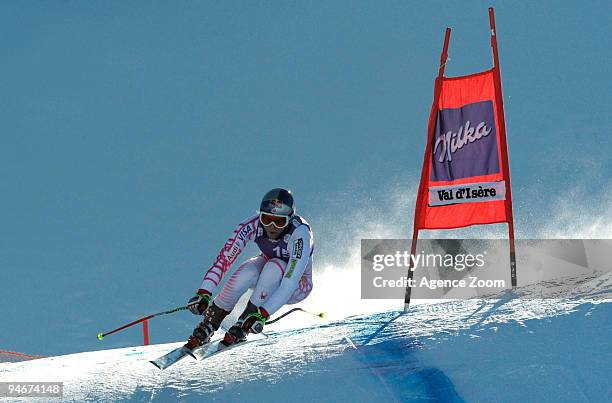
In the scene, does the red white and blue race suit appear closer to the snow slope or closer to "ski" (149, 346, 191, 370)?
the snow slope

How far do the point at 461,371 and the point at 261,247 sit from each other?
3.09 m

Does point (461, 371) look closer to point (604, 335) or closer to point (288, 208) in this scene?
point (604, 335)

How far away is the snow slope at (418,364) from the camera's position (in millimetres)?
4996

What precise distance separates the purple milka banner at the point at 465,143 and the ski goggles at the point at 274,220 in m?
1.74

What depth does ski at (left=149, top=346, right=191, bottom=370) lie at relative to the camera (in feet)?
20.6

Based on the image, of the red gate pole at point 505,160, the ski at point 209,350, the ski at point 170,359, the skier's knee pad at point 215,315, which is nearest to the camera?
the ski at point 170,359

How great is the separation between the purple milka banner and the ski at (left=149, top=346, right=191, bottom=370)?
3.28 meters

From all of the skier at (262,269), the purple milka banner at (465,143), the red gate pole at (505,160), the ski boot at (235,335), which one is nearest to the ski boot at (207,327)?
the skier at (262,269)

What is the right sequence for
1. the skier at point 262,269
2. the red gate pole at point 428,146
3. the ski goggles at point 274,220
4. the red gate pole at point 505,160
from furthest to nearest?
1. the red gate pole at point 428,146
2. the red gate pole at point 505,160
3. the ski goggles at point 274,220
4. the skier at point 262,269

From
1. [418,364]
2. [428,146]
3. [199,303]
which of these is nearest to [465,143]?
[428,146]

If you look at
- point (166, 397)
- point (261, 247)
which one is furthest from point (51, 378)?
point (261, 247)

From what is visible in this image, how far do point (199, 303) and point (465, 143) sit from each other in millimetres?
3301

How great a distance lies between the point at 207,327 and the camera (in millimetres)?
7129

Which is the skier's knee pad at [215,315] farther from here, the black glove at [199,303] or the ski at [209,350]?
the ski at [209,350]
